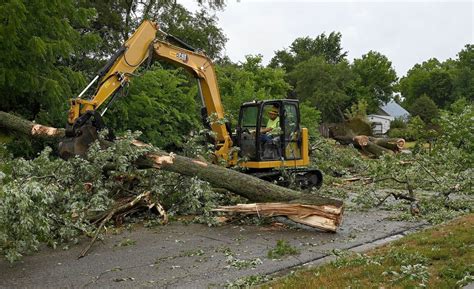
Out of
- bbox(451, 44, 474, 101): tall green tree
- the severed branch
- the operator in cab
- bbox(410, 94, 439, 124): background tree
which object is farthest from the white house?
the severed branch

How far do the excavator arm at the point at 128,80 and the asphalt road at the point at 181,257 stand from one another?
1.99m

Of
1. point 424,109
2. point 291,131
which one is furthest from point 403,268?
point 424,109

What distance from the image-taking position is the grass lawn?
165 inches

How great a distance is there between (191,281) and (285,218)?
2.89 m

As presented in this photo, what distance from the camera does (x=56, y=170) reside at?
7.26 metres

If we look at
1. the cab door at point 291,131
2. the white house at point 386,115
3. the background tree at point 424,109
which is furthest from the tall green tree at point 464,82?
the cab door at point 291,131

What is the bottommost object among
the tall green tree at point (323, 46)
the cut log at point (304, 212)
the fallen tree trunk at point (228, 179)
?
the cut log at point (304, 212)

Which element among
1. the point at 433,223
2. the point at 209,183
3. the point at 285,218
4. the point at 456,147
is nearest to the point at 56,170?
the point at 209,183

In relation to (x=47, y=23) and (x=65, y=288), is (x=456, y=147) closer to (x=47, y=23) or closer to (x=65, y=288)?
(x=65, y=288)

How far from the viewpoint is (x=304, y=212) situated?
22.5ft

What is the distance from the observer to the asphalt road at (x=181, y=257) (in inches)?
189

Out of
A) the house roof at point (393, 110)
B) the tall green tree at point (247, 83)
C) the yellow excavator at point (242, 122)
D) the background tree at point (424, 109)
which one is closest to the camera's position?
the yellow excavator at point (242, 122)

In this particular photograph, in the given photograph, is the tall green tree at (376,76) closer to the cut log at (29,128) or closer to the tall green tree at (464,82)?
the tall green tree at (464,82)

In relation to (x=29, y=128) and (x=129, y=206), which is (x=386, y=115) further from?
(x=129, y=206)
